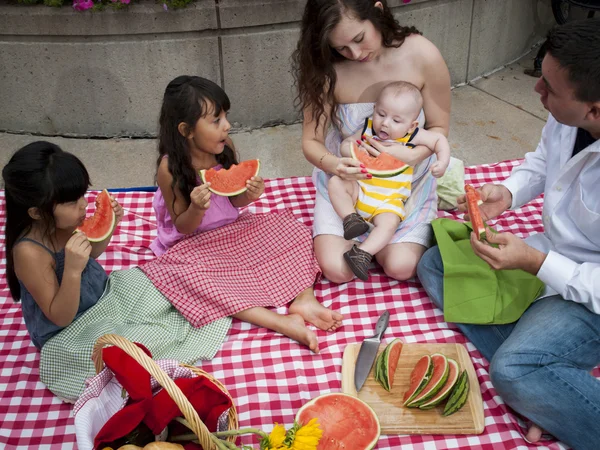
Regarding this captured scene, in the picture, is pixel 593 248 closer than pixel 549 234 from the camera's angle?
Yes

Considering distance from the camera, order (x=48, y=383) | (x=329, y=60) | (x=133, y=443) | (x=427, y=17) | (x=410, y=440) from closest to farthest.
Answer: (x=133, y=443)
(x=410, y=440)
(x=48, y=383)
(x=329, y=60)
(x=427, y=17)

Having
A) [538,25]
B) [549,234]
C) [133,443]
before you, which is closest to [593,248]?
[549,234]

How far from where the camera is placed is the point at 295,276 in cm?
360

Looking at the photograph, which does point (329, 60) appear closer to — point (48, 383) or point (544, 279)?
point (544, 279)

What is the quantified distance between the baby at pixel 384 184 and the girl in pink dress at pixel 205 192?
330 mm

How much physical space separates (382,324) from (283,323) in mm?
498

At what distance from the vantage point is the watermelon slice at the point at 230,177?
336 cm

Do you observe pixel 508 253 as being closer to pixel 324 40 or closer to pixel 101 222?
pixel 324 40

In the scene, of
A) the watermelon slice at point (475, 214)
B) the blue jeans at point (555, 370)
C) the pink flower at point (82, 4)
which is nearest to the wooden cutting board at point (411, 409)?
the blue jeans at point (555, 370)

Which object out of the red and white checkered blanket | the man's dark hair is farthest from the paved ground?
the man's dark hair

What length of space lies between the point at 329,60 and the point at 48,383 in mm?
2162

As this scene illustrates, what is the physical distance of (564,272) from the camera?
9.18 ft

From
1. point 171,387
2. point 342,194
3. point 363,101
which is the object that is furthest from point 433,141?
point 171,387

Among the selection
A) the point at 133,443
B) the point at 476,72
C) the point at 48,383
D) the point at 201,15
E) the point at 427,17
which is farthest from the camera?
the point at 476,72
